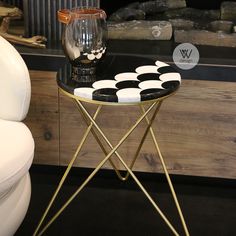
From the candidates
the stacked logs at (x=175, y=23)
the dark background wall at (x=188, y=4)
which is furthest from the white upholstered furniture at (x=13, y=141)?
the dark background wall at (x=188, y=4)

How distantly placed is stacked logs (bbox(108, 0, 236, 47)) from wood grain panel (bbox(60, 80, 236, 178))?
0.96ft

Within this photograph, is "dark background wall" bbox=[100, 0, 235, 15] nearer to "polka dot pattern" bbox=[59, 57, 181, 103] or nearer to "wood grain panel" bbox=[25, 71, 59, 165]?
"wood grain panel" bbox=[25, 71, 59, 165]

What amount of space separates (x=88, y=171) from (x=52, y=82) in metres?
0.41

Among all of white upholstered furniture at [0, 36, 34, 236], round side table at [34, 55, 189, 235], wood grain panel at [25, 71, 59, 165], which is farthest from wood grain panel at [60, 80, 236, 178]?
white upholstered furniture at [0, 36, 34, 236]

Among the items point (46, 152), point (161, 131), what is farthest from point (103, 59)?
point (46, 152)

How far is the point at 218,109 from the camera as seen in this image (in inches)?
71.0

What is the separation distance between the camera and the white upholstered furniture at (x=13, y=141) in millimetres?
1261

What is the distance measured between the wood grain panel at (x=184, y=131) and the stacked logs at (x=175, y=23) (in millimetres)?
293

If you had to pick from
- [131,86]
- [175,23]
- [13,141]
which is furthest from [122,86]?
[175,23]

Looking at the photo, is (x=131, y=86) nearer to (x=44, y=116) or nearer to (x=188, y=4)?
(x=44, y=116)

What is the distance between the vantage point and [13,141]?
133 cm

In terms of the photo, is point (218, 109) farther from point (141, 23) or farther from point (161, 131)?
point (141, 23)

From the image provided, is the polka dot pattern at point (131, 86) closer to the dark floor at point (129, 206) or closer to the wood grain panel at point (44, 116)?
the wood grain panel at point (44, 116)

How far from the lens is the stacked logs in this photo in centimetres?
199
